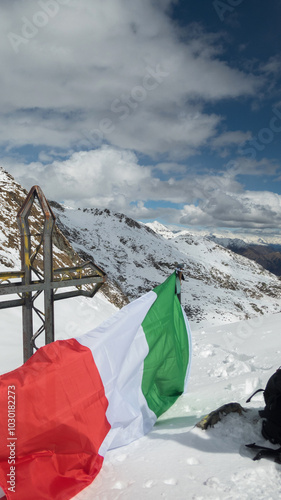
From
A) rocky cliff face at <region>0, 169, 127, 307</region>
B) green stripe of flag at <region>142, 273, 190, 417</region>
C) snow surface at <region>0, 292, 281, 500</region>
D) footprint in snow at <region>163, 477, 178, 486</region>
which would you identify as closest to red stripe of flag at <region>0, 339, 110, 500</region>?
snow surface at <region>0, 292, 281, 500</region>

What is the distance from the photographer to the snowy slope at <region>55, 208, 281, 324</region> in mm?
91881

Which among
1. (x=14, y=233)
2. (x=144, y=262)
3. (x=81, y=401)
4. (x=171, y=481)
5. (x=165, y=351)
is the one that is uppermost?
(x=144, y=262)

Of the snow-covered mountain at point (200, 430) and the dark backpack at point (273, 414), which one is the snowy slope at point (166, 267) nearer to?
the snow-covered mountain at point (200, 430)

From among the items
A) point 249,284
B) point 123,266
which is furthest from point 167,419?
point 249,284

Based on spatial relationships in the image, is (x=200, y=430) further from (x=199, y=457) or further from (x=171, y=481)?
(x=171, y=481)

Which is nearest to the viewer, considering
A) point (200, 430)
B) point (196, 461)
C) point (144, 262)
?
point (196, 461)

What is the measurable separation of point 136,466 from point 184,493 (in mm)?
899

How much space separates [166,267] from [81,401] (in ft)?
408

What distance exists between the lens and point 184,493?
3.47 metres

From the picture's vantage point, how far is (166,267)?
128 m

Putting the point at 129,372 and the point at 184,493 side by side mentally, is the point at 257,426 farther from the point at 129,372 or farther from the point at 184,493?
the point at 129,372

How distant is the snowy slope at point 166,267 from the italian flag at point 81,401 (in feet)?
217

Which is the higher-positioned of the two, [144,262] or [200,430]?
[144,262]

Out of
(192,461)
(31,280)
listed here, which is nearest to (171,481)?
(192,461)
